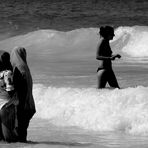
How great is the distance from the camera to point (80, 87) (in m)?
14.9

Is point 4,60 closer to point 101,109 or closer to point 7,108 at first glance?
point 7,108

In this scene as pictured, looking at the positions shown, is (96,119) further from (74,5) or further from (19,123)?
(74,5)

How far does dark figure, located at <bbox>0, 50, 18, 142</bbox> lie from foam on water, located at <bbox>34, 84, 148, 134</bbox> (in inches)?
97.5

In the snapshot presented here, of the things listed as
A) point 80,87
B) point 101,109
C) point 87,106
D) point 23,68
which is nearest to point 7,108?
point 23,68

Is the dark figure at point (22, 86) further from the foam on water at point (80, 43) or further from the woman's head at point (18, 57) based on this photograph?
the foam on water at point (80, 43)

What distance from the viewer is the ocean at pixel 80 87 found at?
10859 millimetres

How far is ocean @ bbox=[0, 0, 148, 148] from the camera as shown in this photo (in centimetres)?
1086

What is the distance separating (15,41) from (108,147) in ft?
67.0

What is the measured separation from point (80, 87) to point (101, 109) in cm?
289

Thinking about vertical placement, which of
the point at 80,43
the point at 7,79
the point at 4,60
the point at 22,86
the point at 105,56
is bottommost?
the point at 80,43

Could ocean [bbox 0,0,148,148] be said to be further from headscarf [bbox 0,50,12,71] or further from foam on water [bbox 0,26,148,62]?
headscarf [bbox 0,50,12,71]

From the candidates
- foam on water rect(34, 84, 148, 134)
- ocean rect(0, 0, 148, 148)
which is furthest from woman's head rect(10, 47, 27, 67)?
foam on water rect(34, 84, 148, 134)

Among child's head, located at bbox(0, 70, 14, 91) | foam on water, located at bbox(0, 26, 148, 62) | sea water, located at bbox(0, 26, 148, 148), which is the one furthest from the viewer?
foam on water, located at bbox(0, 26, 148, 62)

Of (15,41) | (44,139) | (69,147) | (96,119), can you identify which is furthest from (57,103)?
(15,41)
